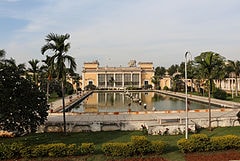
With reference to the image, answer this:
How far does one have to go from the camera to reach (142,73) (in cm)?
10538

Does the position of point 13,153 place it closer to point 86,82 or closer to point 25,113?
point 25,113

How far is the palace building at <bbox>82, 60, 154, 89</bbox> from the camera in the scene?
10188 centimetres

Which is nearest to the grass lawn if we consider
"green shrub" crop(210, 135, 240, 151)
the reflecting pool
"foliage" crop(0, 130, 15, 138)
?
"foliage" crop(0, 130, 15, 138)

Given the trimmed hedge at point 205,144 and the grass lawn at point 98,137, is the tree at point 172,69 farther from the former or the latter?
the trimmed hedge at point 205,144

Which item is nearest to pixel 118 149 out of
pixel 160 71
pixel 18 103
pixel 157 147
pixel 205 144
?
pixel 157 147

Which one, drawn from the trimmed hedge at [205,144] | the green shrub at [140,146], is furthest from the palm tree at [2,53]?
the trimmed hedge at [205,144]

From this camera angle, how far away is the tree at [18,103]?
11.8 meters

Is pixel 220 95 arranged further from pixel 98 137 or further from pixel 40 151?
pixel 40 151

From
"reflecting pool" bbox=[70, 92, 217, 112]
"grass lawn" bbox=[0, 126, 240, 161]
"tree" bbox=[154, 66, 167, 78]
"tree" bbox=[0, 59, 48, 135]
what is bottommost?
"reflecting pool" bbox=[70, 92, 217, 112]

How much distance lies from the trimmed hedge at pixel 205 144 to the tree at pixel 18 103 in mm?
6223

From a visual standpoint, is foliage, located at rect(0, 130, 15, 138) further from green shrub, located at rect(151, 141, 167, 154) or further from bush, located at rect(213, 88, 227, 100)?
bush, located at rect(213, 88, 227, 100)

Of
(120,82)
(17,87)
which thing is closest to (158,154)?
(17,87)

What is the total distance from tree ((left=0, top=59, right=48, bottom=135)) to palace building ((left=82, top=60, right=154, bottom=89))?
286 feet

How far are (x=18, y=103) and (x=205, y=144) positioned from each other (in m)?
7.69
